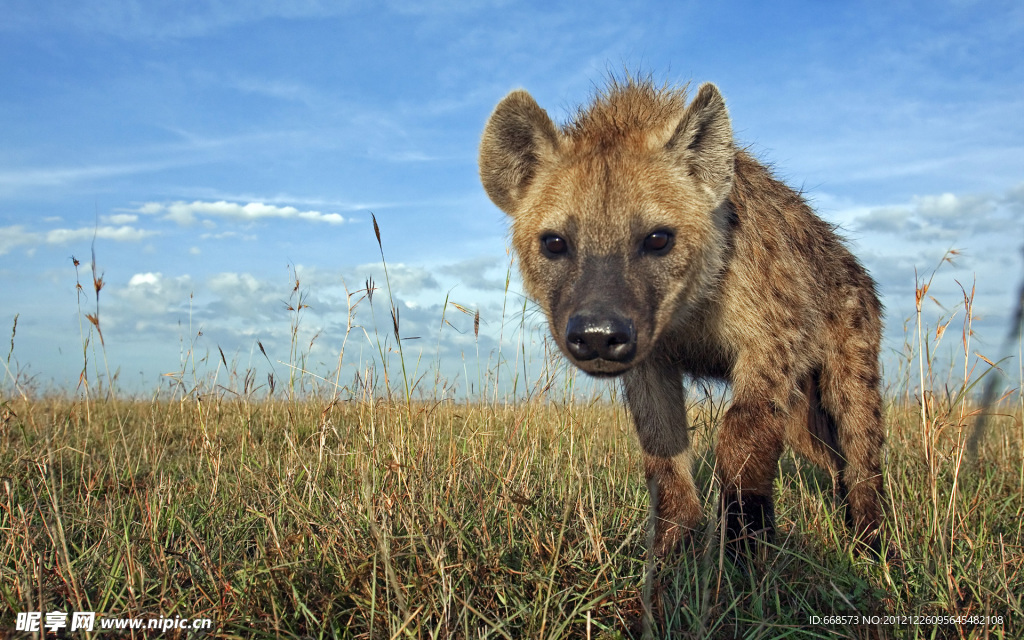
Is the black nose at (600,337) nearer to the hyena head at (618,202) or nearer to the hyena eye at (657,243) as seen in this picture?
the hyena head at (618,202)

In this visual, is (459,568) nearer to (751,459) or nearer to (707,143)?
(751,459)

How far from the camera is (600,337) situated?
2.83m

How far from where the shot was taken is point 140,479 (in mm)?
4484

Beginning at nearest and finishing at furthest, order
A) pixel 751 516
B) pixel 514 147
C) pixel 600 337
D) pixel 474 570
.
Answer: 1. pixel 474 570
2. pixel 600 337
3. pixel 751 516
4. pixel 514 147

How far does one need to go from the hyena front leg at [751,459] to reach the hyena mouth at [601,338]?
80 cm

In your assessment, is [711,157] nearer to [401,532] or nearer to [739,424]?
[739,424]

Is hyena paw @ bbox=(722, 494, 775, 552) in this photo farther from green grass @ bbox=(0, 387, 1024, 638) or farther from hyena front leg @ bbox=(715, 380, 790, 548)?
green grass @ bbox=(0, 387, 1024, 638)

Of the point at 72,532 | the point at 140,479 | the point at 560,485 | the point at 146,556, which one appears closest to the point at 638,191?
the point at 560,485

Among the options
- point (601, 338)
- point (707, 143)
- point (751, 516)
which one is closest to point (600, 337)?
point (601, 338)

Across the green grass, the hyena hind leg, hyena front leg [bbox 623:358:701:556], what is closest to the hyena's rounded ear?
hyena front leg [bbox 623:358:701:556]

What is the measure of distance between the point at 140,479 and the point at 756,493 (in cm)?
368

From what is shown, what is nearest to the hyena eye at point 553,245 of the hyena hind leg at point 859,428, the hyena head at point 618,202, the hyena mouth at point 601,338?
the hyena head at point 618,202

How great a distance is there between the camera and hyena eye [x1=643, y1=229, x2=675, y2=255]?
340cm

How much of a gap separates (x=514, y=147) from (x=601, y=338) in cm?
141
